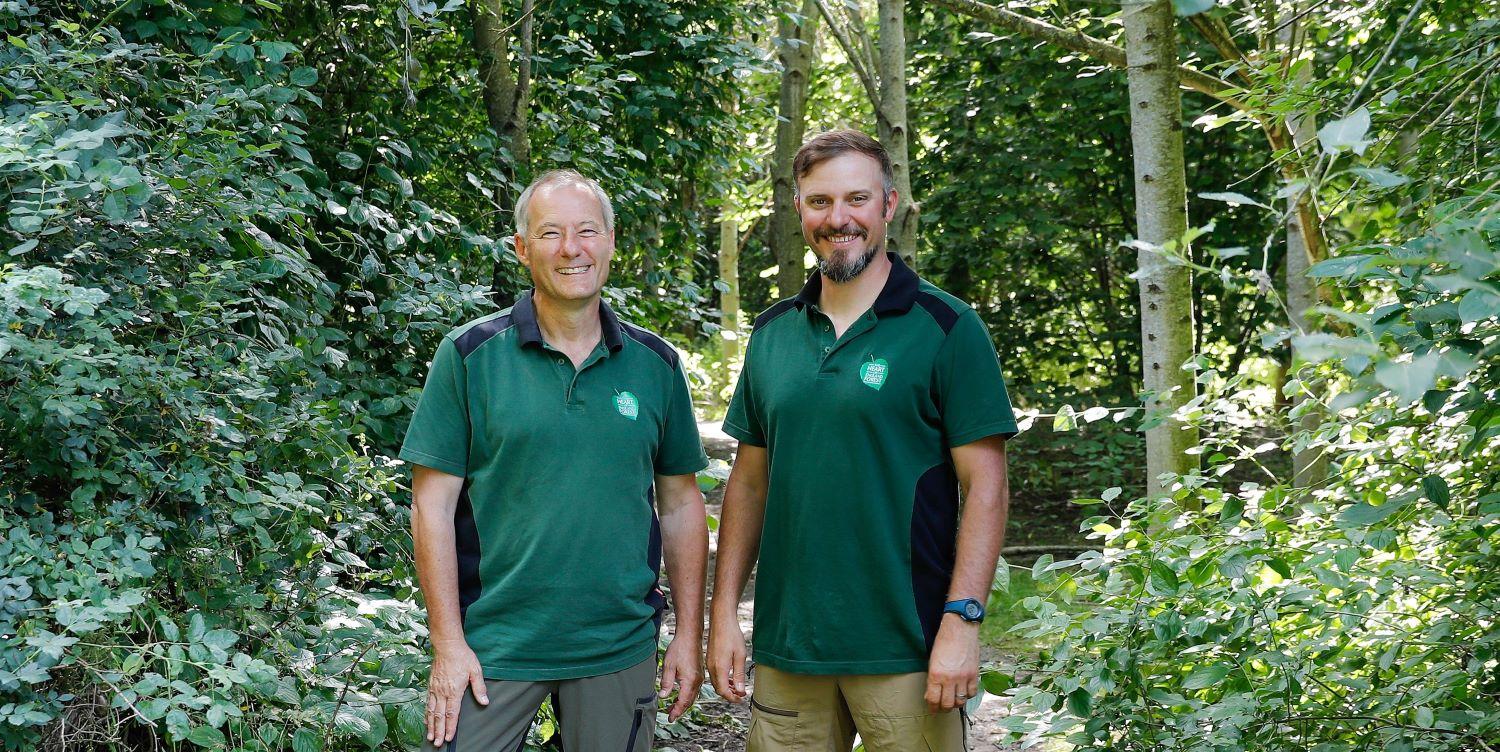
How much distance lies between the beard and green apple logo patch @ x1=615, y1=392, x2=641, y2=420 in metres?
0.55

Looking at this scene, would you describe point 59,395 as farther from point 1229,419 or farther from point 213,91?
point 1229,419

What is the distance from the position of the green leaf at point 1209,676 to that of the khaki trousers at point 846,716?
28.2 inches

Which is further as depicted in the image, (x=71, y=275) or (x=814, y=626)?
(x=71, y=275)

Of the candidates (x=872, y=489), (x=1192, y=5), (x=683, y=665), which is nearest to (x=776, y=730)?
(x=683, y=665)

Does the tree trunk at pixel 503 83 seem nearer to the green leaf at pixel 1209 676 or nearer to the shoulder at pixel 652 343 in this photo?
the shoulder at pixel 652 343

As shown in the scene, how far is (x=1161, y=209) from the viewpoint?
512 centimetres

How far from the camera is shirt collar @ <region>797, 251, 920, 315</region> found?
2.73m

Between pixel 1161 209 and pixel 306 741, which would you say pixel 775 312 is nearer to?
pixel 306 741

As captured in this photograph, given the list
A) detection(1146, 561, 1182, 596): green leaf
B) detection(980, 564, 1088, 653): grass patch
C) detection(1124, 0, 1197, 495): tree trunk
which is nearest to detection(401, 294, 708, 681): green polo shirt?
detection(1146, 561, 1182, 596): green leaf

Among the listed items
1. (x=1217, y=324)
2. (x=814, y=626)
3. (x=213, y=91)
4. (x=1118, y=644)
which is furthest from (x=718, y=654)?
(x=1217, y=324)

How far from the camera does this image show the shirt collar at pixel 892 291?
2.73m

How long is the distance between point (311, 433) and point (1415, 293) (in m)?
2.94

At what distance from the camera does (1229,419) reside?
374 centimetres

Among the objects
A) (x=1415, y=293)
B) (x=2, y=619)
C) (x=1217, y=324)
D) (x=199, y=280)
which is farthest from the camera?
(x=1217, y=324)
